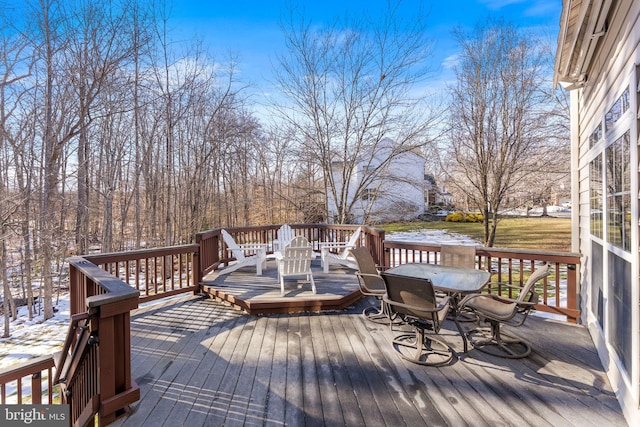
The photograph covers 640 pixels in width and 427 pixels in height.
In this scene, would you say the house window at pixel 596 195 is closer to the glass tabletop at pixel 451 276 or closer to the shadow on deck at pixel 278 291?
the glass tabletop at pixel 451 276

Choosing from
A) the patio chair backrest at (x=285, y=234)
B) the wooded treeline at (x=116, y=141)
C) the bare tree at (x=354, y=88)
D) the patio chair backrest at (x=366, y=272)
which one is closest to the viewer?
the patio chair backrest at (x=366, y=272)

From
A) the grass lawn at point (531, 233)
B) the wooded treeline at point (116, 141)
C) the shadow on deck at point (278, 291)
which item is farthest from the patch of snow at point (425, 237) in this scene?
the shadow on deck at point (278, 291)

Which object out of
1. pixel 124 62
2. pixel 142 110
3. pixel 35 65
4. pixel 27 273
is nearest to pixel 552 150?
pixel 124 62

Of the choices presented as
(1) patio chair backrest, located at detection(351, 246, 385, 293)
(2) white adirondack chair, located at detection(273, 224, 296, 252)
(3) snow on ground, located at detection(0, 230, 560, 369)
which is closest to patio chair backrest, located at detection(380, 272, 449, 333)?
(1) patio chair backrest, located at detection(351, 246, 385, 293)

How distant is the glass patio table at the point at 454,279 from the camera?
3.19 metres

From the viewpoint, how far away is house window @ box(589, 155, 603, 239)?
10.4ft

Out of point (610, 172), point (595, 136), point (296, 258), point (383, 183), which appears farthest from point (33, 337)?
point (595, 136)

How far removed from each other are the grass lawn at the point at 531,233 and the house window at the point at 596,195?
7.81 m

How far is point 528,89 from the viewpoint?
7906 millimetres

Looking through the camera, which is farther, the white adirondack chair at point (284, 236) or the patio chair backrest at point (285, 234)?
the patio chair backrest at point (285, 234)

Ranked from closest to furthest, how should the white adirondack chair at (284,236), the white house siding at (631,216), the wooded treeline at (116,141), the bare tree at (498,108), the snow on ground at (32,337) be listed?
the white house siding at (631,216) → the snow on ground at (32,337) → the white adirondack chair at (284,236) → the wooded treeline at (116,141) → the bare tree at (498,108)

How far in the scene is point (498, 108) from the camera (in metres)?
8.01

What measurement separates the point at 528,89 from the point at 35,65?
508 inches

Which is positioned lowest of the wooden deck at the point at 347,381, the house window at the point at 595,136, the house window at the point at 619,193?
the wooden deck at the point at 347,381
